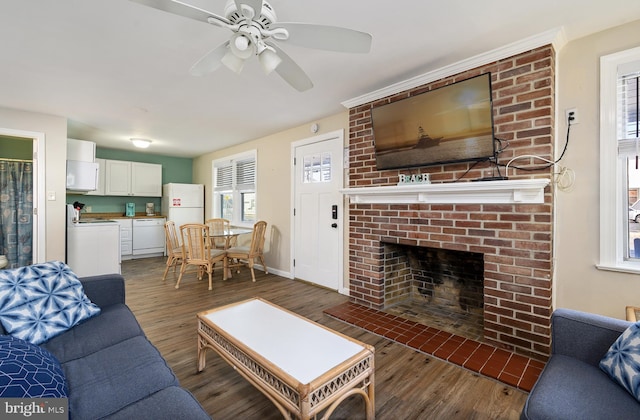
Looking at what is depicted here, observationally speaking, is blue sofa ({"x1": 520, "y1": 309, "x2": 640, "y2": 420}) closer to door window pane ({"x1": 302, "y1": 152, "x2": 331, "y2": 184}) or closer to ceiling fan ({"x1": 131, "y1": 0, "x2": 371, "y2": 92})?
ceiling fan ({"x1": 131, "y1": 0, "x2": 371, "y2": 92})

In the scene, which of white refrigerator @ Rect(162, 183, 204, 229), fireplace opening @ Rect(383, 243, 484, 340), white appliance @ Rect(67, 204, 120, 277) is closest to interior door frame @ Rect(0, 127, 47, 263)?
white appliance @ Rect(67, 204, 120, 277)

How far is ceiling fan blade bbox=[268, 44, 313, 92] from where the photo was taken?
170 cm

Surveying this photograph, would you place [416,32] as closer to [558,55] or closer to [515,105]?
[515,105]

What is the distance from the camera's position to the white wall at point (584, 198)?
1.96 m

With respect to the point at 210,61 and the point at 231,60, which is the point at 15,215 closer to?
the point at 210,61

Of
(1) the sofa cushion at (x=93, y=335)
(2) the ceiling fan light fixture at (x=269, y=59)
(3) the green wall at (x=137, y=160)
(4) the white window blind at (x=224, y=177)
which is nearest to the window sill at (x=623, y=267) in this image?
(2) the ceiling fan light fixture at (x=269, y=59)

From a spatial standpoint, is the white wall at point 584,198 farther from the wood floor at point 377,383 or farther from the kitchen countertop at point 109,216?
the kitchen countertop at point 109,216

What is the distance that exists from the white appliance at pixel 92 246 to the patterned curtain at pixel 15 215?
1.61 feet

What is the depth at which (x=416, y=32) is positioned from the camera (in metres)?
1.99

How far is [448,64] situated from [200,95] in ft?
8.33

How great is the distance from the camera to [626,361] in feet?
3.69

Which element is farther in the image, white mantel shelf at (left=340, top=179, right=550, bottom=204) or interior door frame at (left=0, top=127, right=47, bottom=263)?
interior door frame at (left=0, top=127, right=47, bottom=263)

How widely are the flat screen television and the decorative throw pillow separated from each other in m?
2.69

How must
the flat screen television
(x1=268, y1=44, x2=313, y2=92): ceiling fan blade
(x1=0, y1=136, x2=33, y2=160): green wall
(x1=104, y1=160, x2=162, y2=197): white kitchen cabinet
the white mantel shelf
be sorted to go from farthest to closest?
(x1=104, y1=160, x2=162, y2=197): white kitchen cabinet < (x1=0, y1=136, x2=33, y2=160): green wall < the flat screen television < the white mantel shelf < (x1=268, y1=44, x2=313, y2=92): ceiling fan blade
